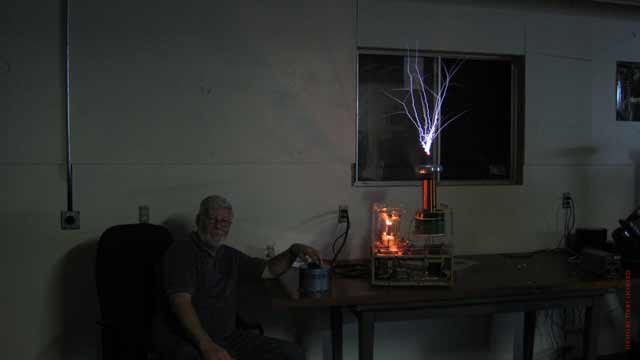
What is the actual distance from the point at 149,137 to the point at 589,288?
2.40 metres

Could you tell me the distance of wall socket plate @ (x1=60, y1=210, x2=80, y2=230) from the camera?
2.72m

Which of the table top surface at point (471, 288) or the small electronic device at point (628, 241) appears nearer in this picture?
the table top surface at point (471, 288)

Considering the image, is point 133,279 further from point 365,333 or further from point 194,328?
point 365,333

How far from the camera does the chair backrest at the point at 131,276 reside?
96.0 inches

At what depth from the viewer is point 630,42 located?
3.54 metres

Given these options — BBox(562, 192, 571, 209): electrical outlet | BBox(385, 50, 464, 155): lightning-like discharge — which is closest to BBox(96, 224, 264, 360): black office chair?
BBox(385, 50, 464, 155): lightning-like discharge

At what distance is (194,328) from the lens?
85.6 inches

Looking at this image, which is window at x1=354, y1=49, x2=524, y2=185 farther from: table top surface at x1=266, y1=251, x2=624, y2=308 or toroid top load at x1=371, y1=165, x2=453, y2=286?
table top surface at x1=266, y1=251, x2=624, y2=308

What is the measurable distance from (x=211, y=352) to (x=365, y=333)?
687 millimetres

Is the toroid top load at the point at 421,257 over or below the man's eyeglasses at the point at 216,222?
below

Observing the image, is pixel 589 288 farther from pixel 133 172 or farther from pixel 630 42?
pixel 133 172

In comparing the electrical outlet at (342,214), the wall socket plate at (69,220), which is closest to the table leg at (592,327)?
Answer: the electrical outlet at (342,214)

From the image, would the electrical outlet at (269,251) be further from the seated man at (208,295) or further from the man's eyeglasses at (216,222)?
the man's eyeglasses at (216,222)

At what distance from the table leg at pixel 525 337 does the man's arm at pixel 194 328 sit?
6.32 ft
